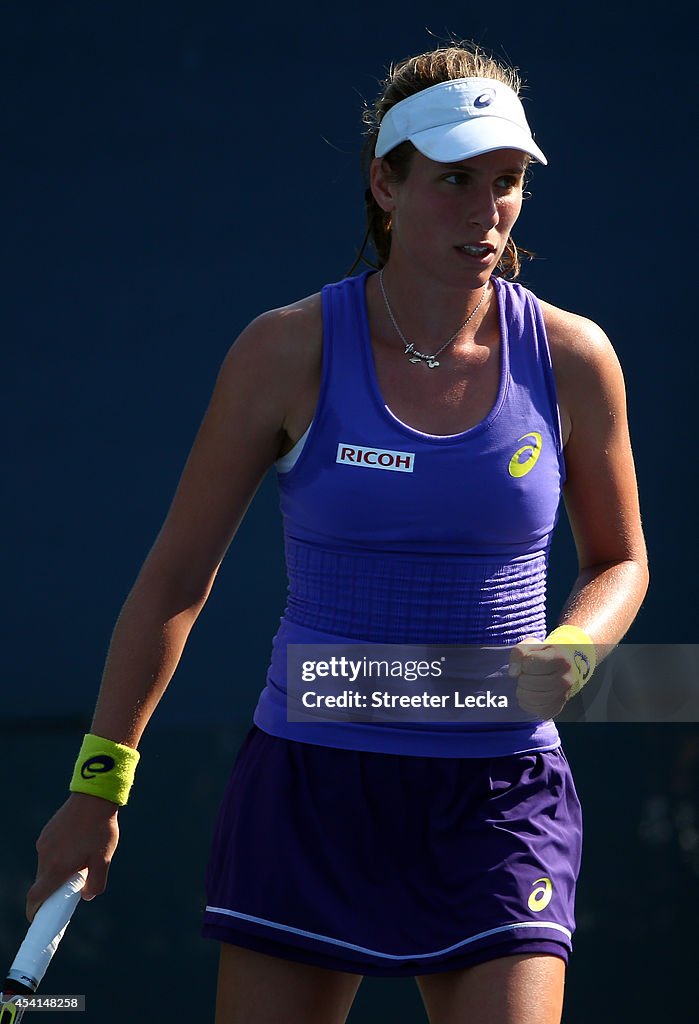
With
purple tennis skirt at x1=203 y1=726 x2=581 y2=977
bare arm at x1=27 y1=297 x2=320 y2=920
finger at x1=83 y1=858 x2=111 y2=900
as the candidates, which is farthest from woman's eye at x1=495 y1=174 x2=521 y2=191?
finger at x1=83 y1=858 x2=111 y2=900

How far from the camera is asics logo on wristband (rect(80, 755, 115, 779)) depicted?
2.16 m

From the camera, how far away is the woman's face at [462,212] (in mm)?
2137

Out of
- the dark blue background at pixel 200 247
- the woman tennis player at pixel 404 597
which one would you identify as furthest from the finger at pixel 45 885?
the dark blue background at pixel 200 247

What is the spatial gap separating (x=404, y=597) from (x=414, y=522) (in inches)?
4.3

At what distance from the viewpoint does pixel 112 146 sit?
3.61m

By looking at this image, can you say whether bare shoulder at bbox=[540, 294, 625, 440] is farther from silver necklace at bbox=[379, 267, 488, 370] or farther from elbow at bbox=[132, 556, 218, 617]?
elbow at bbox=[132, 556, 218, 617]

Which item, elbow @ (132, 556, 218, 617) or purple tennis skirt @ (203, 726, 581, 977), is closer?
purple tennis skirt @ (203, 726, 581, 977)

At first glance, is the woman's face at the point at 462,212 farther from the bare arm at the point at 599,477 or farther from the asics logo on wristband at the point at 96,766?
the asics logo on wristband at the point at 96,766

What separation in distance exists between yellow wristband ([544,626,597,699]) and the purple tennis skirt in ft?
0.58

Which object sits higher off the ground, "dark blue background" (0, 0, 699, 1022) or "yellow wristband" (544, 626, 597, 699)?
"dark blue background" (0, 0, 699, 1022)

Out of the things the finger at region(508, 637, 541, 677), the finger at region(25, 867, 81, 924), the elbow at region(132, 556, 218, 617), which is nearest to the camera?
the finger at region(508, 637, 541, 677)

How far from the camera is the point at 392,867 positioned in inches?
83.7

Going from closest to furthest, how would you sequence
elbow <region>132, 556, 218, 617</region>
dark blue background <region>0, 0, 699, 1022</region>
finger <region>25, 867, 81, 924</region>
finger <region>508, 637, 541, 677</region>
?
finger <region>508, 637, 541, 677</region>, finger <region>25, 867, 81, 924</region>, elbow <region>132, 556, 218, 617</region>, dark blue background <region>0, 0, 699, 1022</region>

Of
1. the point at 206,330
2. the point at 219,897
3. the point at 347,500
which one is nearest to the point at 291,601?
the point at 347,500
